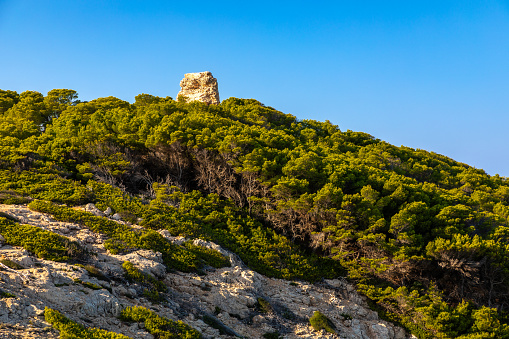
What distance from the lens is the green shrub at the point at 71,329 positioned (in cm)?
1079

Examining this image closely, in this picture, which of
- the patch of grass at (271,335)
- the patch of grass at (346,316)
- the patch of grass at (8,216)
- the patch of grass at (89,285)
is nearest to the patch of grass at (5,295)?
the patch of grass at (89,285)

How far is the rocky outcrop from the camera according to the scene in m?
46.7

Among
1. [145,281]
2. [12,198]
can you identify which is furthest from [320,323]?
[12,198]

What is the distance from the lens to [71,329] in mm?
10938

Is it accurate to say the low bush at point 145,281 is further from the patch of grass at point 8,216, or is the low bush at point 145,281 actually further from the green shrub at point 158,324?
the patch of grass at point 8,216

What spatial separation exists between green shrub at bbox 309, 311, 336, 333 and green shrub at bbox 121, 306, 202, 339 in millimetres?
5789

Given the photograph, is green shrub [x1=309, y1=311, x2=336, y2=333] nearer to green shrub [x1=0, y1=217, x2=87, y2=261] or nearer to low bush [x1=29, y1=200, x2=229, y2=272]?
low bush [x1=29, y1=200, x2=229, y2=272]

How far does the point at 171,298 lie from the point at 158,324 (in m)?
2.65

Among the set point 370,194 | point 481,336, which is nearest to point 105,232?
point 370,194

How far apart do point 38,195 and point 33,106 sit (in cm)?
1764

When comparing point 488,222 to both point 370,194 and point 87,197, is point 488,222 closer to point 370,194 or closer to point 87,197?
point 370,194

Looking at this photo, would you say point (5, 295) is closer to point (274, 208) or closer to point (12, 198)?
point (12, 198)

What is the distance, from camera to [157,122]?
29734 millimetres

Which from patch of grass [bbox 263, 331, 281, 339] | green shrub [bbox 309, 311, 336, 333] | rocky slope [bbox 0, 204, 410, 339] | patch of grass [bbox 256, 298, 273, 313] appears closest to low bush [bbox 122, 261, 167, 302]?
rocky slope [bbox 0, 204, 410, 339]
